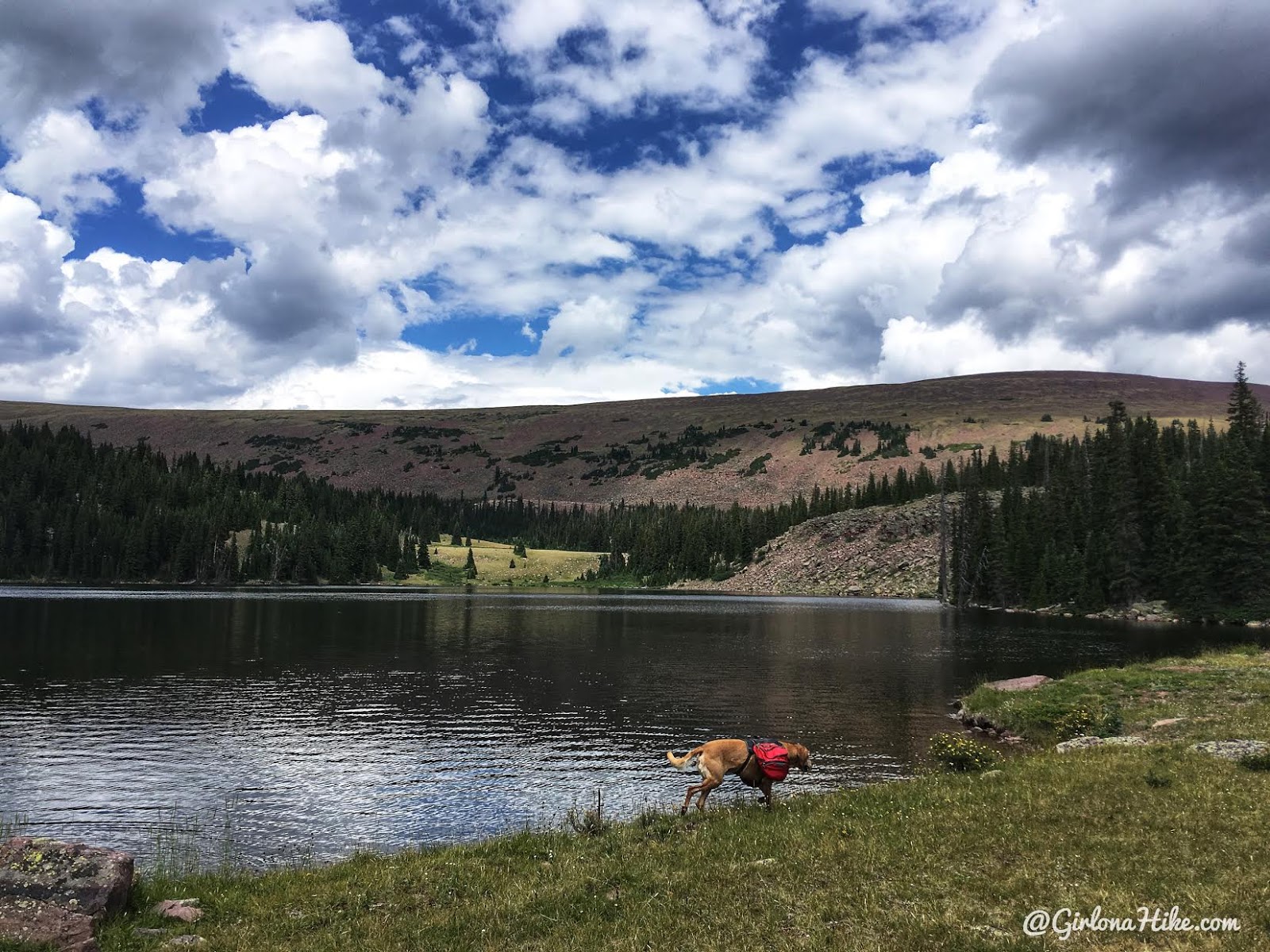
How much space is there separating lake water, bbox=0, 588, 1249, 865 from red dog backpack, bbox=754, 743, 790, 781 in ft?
25.8

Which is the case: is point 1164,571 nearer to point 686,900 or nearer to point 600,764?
point 600,764

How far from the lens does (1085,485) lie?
509ft

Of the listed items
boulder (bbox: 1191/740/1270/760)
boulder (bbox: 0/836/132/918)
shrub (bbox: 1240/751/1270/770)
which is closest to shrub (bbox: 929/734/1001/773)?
boulder (bbox: 1191/740/1270/760)

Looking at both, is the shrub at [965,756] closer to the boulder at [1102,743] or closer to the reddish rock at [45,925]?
the boulder at [1102,743]

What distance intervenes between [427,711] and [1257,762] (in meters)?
39.1

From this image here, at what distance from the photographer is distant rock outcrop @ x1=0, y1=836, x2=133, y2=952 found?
12.5 meters

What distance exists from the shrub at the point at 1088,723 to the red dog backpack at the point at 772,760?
1893cm

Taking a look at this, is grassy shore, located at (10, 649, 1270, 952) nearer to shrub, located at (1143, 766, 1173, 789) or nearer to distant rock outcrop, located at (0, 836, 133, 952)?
shrub, located at (1143, 766, 1173, 789)

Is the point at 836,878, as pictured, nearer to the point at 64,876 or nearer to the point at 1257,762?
the point at 1257,762

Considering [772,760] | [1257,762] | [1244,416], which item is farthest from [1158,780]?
[1244,416]

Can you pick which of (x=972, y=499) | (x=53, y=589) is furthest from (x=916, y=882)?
(x=53, y=589)

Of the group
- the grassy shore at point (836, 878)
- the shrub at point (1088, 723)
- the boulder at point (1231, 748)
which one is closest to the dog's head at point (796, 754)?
the grassy shore at point (836, 878)

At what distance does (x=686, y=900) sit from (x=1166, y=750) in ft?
57.0

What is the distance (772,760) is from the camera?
20344mm
